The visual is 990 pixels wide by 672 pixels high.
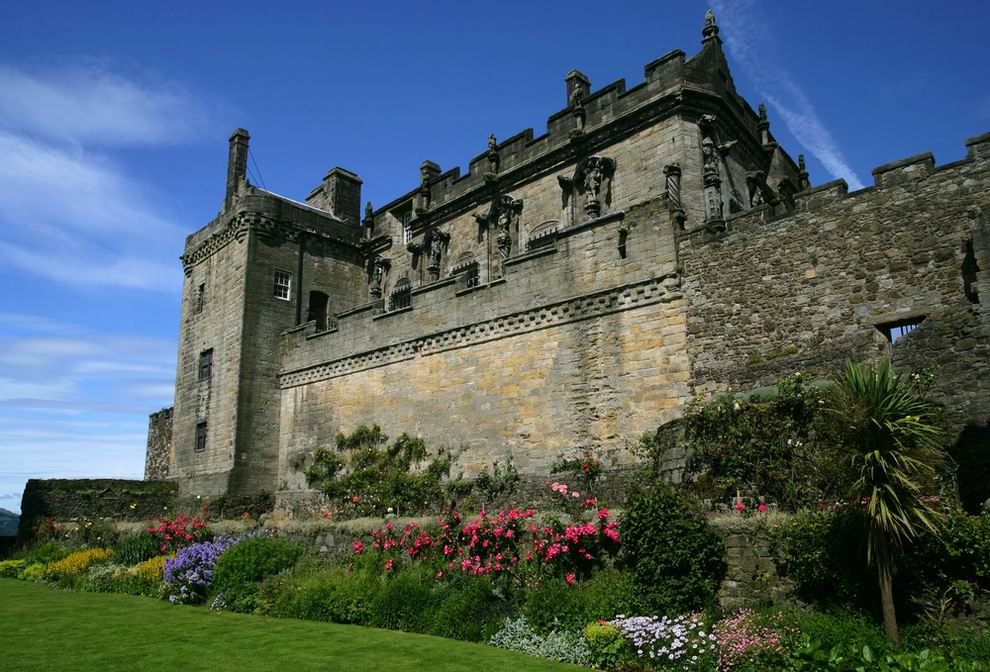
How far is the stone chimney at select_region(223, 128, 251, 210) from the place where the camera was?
2888cm

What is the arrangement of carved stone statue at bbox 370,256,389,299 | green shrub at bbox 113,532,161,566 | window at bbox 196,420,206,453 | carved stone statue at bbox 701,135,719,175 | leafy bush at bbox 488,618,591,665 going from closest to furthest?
leafy bush at bbox 488,618,591,665
green shrub at bbox 113,532,161,566
carved stone statue at bbox 701,135,719,175
window at bbox 196,420,206,453
carved stone statue at bbox 370,256,389,299

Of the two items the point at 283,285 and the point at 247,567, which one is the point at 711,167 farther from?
the point at 283,285

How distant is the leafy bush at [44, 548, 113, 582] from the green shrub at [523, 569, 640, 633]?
13.0 m

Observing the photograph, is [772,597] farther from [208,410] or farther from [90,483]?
[90,483]

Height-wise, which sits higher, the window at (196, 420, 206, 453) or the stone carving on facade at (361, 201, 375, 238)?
the stone carving on facade at (361, 201, 375, 238)

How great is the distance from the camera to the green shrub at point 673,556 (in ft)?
32.7

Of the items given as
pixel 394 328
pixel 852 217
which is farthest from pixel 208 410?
pixel 852 217

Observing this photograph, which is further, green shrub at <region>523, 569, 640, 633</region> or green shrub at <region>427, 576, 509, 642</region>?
green shrub at <region>427, 576, 509, 642</region>

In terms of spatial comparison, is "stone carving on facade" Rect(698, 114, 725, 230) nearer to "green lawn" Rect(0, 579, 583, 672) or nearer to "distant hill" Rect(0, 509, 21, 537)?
"green lawn" Rect(0, 579, 583, 672)

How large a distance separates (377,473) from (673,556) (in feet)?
41.3

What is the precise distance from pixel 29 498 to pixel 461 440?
15.6m

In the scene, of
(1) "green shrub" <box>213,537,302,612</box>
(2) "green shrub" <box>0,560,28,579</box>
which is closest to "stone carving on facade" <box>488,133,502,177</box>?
(1) "green shrub" <box>213,537,302,612</box>

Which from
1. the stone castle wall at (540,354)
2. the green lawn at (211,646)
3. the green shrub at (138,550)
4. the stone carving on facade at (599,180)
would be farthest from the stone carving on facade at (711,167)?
the green shrub at (138,550)

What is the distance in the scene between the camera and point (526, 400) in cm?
1848
